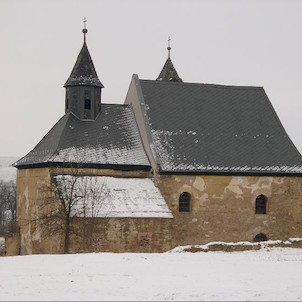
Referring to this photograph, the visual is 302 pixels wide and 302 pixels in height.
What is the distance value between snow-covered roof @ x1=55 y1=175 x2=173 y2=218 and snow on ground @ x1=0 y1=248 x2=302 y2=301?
4524mm

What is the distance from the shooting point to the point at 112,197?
2831 centimetres

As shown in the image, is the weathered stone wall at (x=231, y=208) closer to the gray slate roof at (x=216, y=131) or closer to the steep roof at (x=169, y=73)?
the gray slate roof at (x=216, y=131)

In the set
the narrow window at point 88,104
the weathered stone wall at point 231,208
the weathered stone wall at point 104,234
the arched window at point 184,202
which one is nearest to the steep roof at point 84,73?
the narrow window at point 88,104

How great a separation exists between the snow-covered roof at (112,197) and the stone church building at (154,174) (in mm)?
55

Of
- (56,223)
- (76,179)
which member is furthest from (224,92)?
(56,223)

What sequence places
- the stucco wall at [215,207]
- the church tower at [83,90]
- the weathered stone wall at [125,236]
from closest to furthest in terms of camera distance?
the weathered stone wall at [125,236]
the stucco wall at [215,207]
the church tower at [83,90]

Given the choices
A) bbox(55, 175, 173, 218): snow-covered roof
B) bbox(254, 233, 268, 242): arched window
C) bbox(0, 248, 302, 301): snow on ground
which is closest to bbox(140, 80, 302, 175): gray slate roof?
bbox(55, 175, 173, 218): snow-covered roof

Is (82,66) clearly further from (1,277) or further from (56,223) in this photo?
(1,277)

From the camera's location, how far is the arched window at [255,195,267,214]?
3192 centimetres

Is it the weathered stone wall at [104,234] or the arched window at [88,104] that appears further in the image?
the arched window at [88,104]

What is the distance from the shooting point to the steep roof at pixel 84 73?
3284cm

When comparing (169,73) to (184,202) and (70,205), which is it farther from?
(70,205)

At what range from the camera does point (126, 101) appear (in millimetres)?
36438

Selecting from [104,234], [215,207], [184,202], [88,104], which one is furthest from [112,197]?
[88,104]
